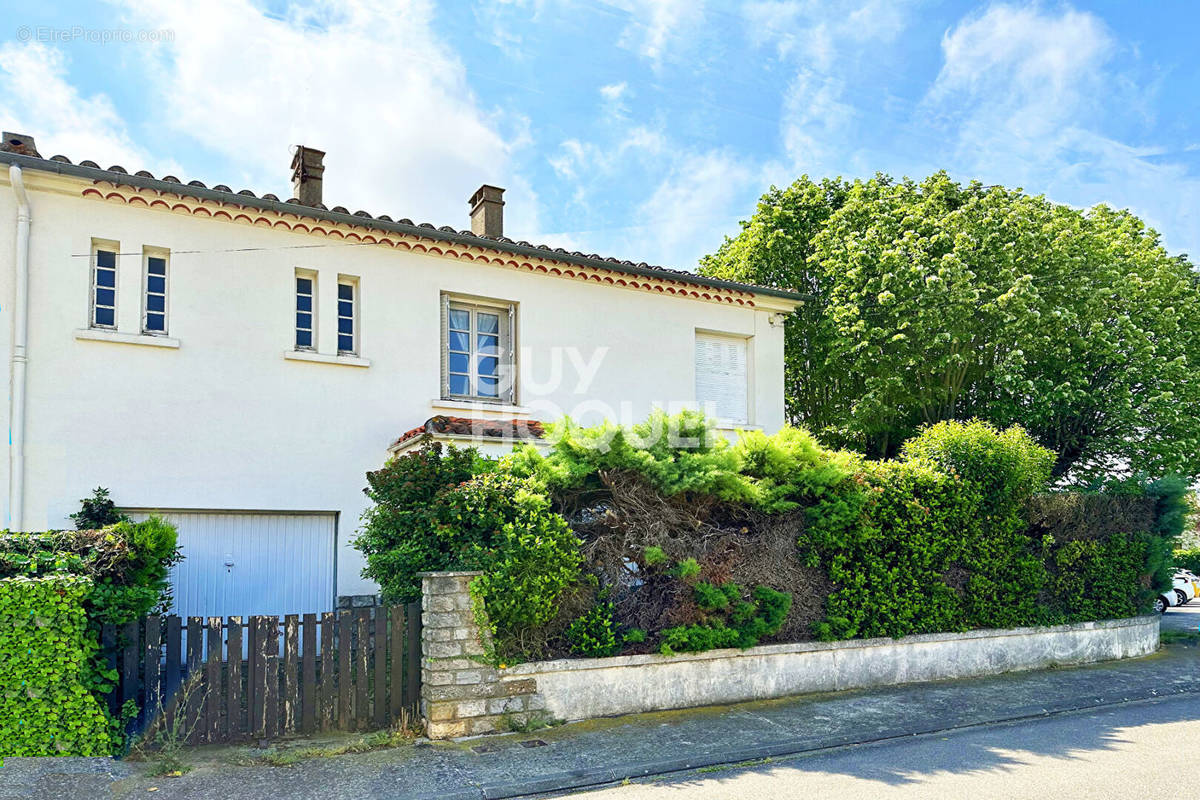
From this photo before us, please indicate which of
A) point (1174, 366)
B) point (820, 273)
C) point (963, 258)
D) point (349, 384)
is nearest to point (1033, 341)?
point (963, 258)

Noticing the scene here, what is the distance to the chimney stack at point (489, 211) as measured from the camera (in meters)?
Result: 14.6

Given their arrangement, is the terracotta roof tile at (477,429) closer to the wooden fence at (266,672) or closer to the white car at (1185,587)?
the wooden fence at (266,672)

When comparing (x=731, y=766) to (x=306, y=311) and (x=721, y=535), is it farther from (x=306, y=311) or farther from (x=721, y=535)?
(x=306, y=311)

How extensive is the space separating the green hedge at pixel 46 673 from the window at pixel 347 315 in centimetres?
566

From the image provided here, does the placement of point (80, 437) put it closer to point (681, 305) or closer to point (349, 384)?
point (349, 384)

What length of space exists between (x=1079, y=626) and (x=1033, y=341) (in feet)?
21.2

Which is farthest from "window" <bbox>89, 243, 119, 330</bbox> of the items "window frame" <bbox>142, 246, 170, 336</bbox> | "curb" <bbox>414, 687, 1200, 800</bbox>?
"curb" <bbox>414, 687, 1200, 800</bbox>

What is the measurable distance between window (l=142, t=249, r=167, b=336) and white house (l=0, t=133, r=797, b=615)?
0.07 feet

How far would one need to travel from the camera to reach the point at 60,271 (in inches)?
405

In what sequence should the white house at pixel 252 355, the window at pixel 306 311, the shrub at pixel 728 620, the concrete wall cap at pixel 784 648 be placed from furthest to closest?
the window at pixel 306 311 < the white house at pixel 252 355 < the shrub at pixel 728 620 < the concrete wall cap at pixel 784 648

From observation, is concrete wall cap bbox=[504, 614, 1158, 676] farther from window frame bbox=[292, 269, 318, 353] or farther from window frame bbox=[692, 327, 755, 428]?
window frame bbox=[292, 269, 318, 353]

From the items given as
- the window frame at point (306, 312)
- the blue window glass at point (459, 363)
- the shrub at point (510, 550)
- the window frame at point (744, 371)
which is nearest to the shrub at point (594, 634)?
the shrub at point (510, 550)

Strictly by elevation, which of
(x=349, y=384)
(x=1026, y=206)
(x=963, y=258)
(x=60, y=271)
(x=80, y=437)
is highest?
(x=1026, y=206)

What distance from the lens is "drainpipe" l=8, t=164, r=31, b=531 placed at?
970 centimetres
